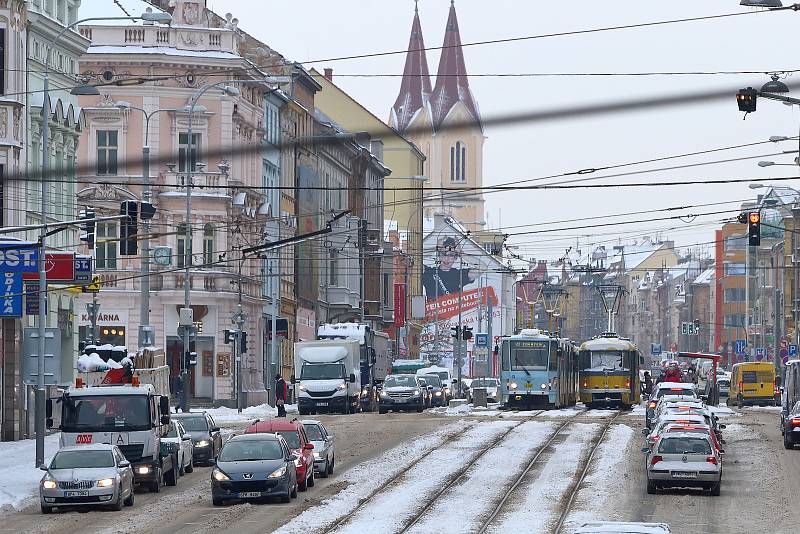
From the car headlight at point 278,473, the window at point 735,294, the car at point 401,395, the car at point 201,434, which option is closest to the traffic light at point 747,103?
the car headlight at point 278,473

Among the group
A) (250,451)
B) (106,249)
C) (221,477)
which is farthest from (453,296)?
(221,477)

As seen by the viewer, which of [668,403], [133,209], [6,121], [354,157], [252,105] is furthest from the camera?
[354,157]

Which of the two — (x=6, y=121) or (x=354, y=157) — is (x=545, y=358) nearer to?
(x=6, y=121)

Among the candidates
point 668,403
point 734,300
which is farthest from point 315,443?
point 734,300

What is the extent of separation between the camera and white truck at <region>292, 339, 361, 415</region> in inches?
2803

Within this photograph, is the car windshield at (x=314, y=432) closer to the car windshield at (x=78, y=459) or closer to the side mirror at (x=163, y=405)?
the side mirror at (x=163, y=405)

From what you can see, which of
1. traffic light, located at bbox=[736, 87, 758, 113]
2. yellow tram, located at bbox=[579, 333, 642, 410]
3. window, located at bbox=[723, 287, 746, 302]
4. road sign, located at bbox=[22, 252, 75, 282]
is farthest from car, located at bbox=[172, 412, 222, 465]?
window, located at bbox=[723, 287, 746, 302]

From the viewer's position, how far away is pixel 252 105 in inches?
3573

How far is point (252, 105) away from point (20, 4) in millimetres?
38086

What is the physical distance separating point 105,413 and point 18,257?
32.4 ft

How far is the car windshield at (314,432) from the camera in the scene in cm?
4094

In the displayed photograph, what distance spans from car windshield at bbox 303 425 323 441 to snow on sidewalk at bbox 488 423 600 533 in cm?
487

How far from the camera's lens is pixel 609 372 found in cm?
7688

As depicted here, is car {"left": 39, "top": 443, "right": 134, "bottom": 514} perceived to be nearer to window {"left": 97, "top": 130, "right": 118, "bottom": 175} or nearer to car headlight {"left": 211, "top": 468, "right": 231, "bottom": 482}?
car headlight {"left": 211, "top": 468, "right": 231, "bottom": 482}
